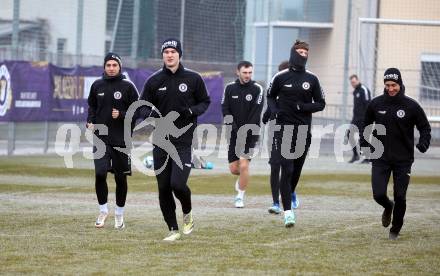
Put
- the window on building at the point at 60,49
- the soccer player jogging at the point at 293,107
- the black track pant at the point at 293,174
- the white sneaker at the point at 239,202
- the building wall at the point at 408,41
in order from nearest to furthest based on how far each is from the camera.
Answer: the soccer player jogging at the point at 293,107
the black track pant at the point at 293,174
the white sneaker at the point at 239,202
the window on building at the point at 60,49
the building wall at the point at 408,41

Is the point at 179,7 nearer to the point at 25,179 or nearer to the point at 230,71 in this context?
the point at 230,71

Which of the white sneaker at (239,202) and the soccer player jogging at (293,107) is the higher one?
the soccer player jogging at (293,107)

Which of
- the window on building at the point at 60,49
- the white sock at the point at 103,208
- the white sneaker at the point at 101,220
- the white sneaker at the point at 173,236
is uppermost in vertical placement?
the window on building at the point at 60,49

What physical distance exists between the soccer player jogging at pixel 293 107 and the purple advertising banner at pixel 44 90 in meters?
12.2

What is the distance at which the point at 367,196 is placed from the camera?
18125 mm

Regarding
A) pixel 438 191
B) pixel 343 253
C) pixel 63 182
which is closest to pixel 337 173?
pixel 438 191

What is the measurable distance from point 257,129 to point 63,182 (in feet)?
16.3

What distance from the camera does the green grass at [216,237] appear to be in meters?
9.75

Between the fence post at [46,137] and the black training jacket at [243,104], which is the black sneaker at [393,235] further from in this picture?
the fence post at [46,137]

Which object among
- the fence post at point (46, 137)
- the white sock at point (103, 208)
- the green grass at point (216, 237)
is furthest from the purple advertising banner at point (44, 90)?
the white sock at point (103, 208)

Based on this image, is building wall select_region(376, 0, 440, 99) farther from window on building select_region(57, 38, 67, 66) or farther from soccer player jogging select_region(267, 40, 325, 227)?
soccer player jogging select_region(267, 40, 325, 227)

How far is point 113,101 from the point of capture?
1273cm

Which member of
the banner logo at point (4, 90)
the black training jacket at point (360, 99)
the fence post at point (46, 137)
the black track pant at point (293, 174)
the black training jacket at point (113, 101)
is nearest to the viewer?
the black training jacket at point (113, 101)

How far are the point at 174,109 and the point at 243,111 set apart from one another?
14.7 ft
